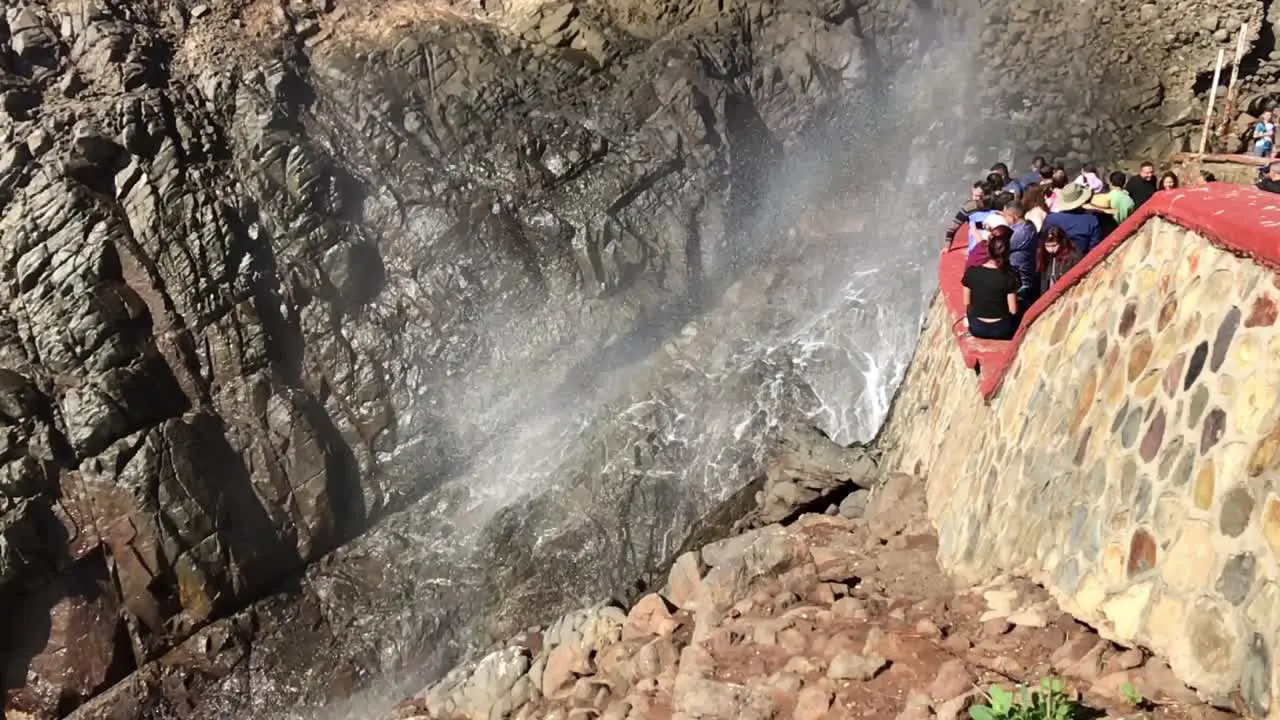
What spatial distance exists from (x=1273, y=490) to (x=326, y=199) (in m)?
16.5

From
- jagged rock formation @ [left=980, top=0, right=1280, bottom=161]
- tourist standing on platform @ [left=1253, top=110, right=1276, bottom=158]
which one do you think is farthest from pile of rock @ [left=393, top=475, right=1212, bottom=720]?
jagged rock formation @ [left=980, top=0, right=1280, bottom=161]

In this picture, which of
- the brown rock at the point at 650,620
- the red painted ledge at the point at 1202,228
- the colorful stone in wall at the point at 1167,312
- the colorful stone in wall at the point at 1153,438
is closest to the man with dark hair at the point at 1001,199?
the red painted ledge at the point at 1202,228

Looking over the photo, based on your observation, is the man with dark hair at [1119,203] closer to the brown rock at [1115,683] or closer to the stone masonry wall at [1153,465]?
the stone masonry wall at [1153,465]

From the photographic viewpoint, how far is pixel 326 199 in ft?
56.2

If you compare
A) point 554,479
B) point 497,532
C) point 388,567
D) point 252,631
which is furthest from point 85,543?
point 554,479

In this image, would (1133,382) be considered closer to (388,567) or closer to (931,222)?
(388,567)

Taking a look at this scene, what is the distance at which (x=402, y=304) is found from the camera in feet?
56.6

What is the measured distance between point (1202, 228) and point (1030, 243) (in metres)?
3.49

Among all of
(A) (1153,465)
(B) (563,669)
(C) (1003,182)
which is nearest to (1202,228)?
(A) (1153,465)

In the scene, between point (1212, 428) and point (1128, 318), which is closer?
point (1212, 428)

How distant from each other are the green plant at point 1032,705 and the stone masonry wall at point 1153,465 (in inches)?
19.1

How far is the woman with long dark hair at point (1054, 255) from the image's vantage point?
726 cm

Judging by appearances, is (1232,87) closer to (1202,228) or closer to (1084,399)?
(1084,399)

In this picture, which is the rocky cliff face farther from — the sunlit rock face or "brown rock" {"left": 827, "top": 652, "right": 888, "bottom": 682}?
"brown rock" {"left": 827, "top": 652, "right": 888, "bottom": 682}
